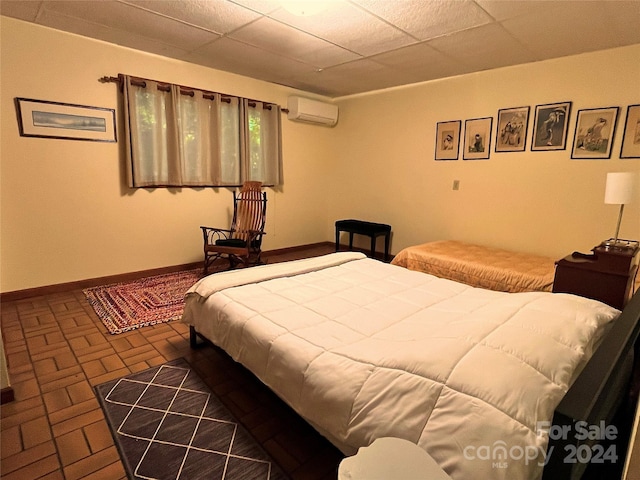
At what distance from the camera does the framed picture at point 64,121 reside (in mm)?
3117

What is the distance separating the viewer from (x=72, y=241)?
3.50 metres

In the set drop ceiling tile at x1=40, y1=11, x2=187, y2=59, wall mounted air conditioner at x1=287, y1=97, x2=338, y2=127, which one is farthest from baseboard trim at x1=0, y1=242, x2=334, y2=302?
wall mounted air conditioner at x1=287, y1=97, x2=338, y2=127

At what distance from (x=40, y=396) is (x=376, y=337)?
195cm

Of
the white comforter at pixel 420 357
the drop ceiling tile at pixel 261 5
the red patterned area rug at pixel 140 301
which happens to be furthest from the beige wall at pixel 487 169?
the red patterned area rug at pixel 140 301

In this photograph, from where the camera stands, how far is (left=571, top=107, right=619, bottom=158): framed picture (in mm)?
3189

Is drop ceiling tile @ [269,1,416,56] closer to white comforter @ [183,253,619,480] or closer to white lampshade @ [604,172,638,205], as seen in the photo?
white lampshade @ [604,172,638,205]

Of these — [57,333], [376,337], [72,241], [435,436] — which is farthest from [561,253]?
[72,241]

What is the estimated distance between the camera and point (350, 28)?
9.53 feet

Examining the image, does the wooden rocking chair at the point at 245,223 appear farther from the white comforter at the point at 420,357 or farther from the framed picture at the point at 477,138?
the framed picture at the point at 477,138

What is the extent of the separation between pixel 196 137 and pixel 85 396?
3.16 meters

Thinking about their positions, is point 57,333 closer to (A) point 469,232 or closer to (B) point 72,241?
(B) point 72,241

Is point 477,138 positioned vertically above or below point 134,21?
below

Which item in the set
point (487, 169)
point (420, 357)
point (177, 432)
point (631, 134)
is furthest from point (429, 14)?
point (177, 432)

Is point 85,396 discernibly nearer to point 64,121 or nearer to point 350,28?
point 64,121
